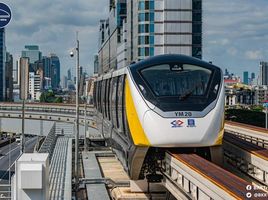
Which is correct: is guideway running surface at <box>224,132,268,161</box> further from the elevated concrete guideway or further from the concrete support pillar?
the elevated concrete guideway

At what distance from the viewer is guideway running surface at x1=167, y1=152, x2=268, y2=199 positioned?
10266mm

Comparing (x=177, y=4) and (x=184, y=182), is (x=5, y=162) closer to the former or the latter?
(x=177, y=4)

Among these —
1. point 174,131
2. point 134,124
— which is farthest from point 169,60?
point 174,131

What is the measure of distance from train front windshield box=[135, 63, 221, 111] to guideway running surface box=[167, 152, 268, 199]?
1384 millimetres

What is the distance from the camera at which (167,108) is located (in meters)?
15.1

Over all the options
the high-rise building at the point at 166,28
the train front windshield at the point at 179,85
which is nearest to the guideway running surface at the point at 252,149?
the train front windshield at the point at 179,85

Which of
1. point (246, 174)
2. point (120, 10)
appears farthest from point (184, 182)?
point (120, 10)

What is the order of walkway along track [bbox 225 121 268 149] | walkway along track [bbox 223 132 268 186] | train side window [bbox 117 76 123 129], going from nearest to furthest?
1. walkway along track [bbox 223 132 268 186]
2. train side window [bbox 117 76 123 129]
3. walkway along track [bbox 225 121 268 149]

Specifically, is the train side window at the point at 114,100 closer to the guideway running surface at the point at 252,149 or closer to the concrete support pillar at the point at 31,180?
the guideway running surface at the point at 252,149

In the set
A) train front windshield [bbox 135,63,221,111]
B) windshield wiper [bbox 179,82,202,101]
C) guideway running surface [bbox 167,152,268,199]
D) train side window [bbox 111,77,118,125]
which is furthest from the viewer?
train side window [bbox 111,77,118,125]

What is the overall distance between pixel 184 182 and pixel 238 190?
11.9 feet

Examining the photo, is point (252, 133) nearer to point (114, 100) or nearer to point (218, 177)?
point (114, 100)

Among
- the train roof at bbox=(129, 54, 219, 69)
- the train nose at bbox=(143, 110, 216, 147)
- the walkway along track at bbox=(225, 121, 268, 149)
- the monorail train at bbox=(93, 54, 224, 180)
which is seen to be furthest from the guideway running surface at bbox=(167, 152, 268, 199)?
the walkway along track at bbox=(225, 121, 268, 149)

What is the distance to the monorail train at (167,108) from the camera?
14859 mm
